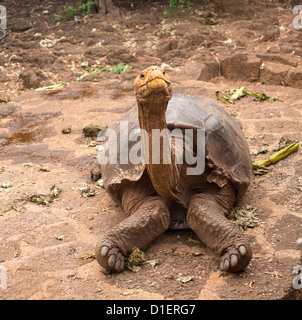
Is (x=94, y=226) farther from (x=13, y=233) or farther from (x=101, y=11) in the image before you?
(x=101, y=11)

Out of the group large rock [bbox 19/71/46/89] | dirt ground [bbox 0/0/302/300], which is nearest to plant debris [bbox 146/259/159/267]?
dirt ground [bbox 0/0/302/300]

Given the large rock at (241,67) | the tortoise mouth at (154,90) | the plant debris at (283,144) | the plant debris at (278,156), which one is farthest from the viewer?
the large rock at (241,67)

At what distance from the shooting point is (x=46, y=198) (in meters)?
3.73

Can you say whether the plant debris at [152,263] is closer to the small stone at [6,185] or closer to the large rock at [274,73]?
the small stone at [6,185]

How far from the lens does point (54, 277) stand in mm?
2662

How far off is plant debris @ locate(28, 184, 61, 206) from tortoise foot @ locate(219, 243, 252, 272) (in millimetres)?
1673

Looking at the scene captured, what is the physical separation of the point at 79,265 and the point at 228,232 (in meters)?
0.92

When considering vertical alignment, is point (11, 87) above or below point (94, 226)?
below

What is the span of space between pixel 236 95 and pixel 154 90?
405cm

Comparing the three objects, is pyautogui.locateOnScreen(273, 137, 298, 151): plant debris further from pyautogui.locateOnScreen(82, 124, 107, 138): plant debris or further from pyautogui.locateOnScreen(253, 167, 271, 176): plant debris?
pyautogui.locateOnScreen(82, 124, 107, 138): plant debris

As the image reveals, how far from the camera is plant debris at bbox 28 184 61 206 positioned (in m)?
3.68

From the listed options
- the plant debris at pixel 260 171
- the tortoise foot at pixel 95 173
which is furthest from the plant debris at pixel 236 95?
the tortoise foot at pixel 95 173

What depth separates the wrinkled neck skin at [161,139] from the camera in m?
2.32

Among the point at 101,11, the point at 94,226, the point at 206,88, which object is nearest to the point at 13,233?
the point at 94,226
